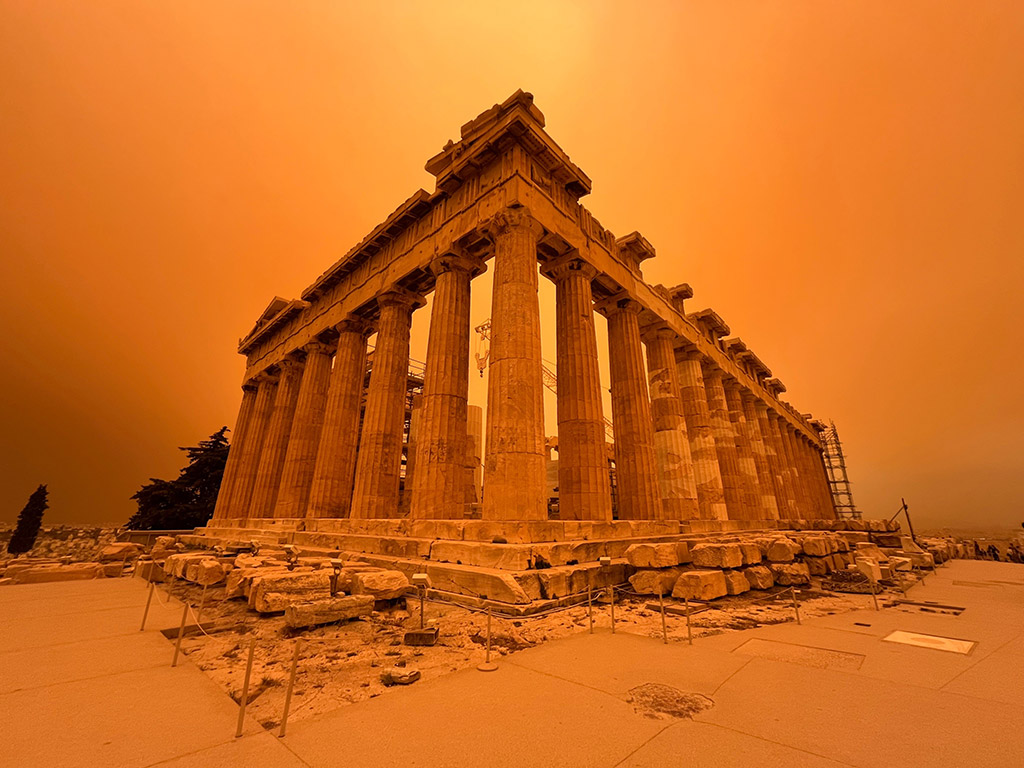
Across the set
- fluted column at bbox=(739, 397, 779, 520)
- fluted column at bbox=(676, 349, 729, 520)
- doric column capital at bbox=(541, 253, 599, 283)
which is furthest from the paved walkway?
fluted column at bbox=(739, 397, 779, 520)

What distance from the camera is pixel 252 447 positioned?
23484 mm

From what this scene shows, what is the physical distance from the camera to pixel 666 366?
1834 centimetres

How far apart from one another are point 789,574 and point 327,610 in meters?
8.90

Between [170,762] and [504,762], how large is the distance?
190 centimetres

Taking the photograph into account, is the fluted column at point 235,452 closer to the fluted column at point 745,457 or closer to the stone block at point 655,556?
the stone block at point 655,556

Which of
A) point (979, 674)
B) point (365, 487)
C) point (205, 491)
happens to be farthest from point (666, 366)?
point (205, 491)

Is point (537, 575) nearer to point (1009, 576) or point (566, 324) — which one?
point (566, 324)

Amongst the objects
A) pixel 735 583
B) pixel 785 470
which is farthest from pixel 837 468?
pixel 735 583

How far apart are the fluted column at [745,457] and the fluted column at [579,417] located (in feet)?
46.1

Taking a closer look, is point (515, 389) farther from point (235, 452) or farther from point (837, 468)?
point (837, 468)

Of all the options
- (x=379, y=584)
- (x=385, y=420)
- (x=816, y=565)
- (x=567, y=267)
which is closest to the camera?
(x=379, y=584)

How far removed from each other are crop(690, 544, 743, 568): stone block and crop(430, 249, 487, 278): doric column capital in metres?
11.1

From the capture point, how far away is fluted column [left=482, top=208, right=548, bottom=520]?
9461mm

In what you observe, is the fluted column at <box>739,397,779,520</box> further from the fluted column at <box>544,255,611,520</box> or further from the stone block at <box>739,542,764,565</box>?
the stone block at <box>739,542,764,565</box>
